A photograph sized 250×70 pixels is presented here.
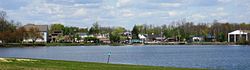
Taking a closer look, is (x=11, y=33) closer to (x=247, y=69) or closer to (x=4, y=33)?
(x=4, y=33)

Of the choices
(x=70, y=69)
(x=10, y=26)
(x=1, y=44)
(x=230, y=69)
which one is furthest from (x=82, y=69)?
(x=10, y=26)

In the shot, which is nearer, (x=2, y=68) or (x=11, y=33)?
(x=2, y=68)

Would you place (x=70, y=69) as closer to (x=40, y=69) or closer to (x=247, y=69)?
(x=40, y=69)

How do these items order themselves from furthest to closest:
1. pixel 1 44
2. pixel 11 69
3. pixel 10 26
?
pixel 10 26, pixel 1 44, pixel 11 69

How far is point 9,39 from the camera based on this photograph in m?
187

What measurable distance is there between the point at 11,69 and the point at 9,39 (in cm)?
16143

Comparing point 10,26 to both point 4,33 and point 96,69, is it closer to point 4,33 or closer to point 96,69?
point 4,33

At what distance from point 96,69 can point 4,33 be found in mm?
151127

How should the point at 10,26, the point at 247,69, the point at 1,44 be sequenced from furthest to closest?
the point at 10,26 < the point at 1,44 < the point at 247,69

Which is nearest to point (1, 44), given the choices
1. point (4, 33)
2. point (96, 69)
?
point (4, 33)

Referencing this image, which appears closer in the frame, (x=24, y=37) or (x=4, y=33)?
(x=4, y=33)

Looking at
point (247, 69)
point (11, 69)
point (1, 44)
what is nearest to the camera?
point (11, 69)

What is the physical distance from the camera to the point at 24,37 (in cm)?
19712

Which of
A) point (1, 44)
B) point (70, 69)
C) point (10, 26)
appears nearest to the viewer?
point (70, 69)
